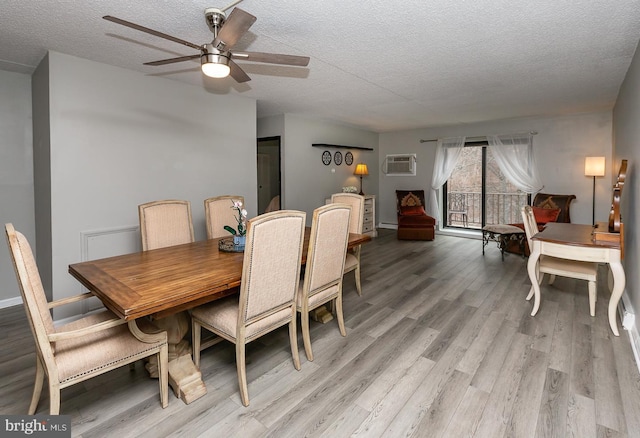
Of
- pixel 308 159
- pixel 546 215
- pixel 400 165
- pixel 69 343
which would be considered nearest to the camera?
pixel 69 343

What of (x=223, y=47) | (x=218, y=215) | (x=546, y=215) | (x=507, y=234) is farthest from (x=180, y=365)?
(x=546, y=215)

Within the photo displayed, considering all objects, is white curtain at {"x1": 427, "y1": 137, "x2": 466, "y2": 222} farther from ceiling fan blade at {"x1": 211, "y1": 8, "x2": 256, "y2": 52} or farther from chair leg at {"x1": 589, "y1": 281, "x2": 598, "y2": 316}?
ceiling fan blade at {"x1": 211, "y1": 8, "x2": 256, "y2": 52}

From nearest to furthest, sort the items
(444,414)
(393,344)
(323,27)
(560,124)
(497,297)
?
1. (444,414)
2. (323,27)
3. (393,344)
4. (497,297)
5. (560,124)

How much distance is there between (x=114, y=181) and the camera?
3.15m

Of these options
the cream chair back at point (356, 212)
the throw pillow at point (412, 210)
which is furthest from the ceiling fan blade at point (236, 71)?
the throw pillow at point (412, 210)

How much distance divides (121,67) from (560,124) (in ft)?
21.6

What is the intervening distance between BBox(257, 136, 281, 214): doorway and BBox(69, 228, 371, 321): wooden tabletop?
3.57 metres

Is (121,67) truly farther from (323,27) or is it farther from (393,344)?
(393,344)

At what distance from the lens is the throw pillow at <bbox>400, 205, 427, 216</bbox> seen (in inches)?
265

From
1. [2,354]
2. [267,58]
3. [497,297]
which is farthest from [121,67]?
[497,297]

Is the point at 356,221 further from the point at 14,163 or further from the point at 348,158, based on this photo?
the point at 348,158

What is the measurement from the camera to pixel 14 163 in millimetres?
3254

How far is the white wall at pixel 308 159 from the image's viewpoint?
558 cm

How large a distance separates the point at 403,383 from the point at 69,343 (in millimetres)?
1871
